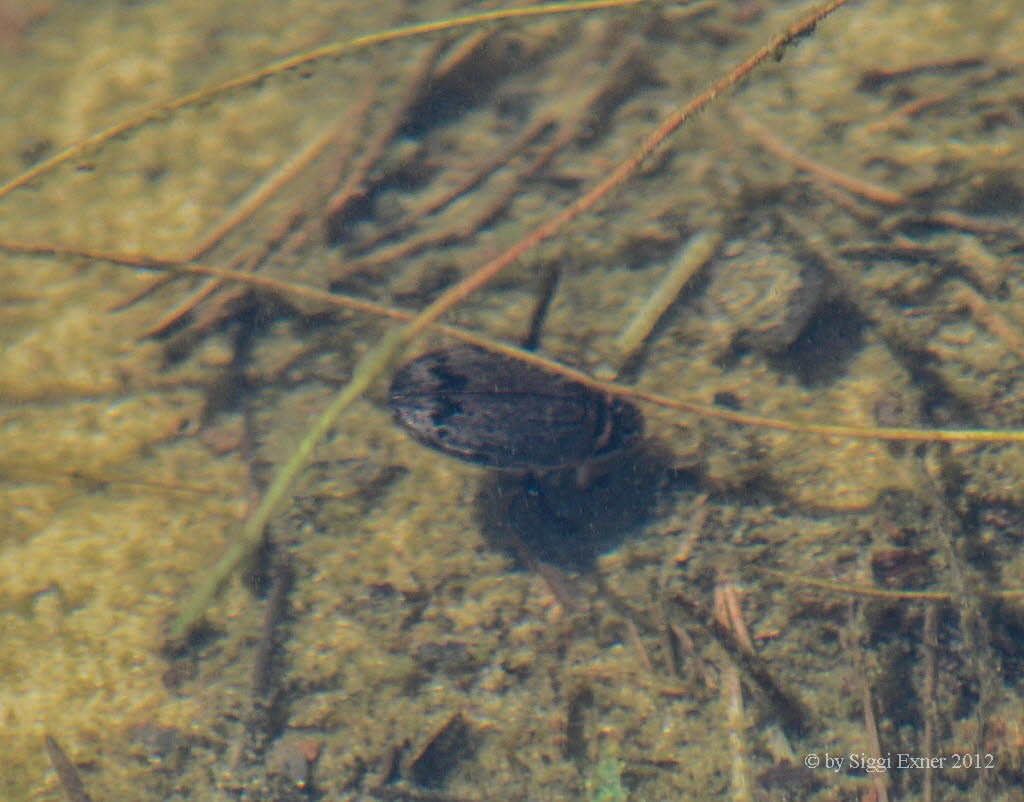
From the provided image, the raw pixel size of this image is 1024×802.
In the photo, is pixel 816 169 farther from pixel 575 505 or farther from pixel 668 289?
pixel 575 505

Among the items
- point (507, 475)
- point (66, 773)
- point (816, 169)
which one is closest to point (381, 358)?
point (507, 475)

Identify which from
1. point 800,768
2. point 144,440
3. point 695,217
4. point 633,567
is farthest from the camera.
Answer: point 695,217

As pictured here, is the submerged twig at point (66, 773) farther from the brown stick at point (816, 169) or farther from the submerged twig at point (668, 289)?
the brown stick at point (816, 169)

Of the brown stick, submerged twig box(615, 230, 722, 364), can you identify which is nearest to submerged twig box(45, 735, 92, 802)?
submerged twig box(615, 230, 722, 364)

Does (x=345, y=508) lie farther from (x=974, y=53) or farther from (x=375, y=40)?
(x=974, y=53)

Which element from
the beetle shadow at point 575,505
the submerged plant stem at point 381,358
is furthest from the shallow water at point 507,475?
the submerged plant stem at point 381,358

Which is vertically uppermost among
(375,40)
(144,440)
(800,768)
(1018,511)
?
(375,40)

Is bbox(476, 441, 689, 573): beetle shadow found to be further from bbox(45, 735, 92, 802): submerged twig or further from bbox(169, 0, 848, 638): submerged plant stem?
bbox(45, 735, 92, 802): submerged twig

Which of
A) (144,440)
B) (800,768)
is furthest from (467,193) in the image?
(800,768)
